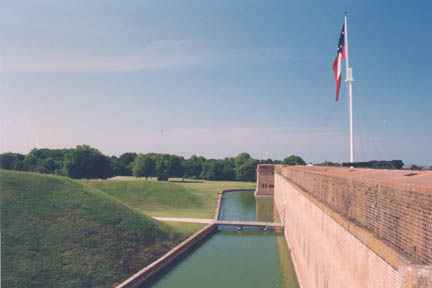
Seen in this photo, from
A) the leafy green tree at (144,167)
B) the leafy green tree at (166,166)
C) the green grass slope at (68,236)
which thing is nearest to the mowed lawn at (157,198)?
the green grass slope at (68,236)

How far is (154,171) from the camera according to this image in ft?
235

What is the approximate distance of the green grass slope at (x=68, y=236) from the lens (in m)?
12.4

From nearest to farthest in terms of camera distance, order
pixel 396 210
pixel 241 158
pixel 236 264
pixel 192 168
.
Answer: pixel 396 210, pixel 236 264, pixel 192 168, pixel 241 158

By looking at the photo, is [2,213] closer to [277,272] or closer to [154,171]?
[277,272]

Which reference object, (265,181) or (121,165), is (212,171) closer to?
(121,165)

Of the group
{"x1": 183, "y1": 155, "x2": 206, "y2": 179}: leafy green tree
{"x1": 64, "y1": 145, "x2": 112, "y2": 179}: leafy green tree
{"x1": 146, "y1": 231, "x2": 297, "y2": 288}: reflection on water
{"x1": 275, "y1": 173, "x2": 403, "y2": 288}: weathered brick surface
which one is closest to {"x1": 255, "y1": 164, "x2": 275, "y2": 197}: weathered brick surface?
{"x1": 146, "y1": 231, "x2": 297, "y2": 288}: reflection on water

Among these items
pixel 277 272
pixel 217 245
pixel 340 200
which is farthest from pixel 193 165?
pixel 340 200

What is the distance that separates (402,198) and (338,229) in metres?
2.92

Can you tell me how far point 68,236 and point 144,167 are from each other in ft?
181

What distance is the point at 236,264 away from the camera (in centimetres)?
1608

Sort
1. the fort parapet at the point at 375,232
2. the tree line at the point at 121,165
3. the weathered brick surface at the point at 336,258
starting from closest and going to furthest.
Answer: the fort parapet at the point at 375,232, the weathered brick surface at the point at 336,258, the tree line at the point at 121,165

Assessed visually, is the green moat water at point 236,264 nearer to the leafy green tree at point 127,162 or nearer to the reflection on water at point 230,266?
the reflection on water at point 230,266

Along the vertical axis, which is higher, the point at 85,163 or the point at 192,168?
the point at 85,163

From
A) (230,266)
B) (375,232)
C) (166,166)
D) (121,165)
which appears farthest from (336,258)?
(121,165)
